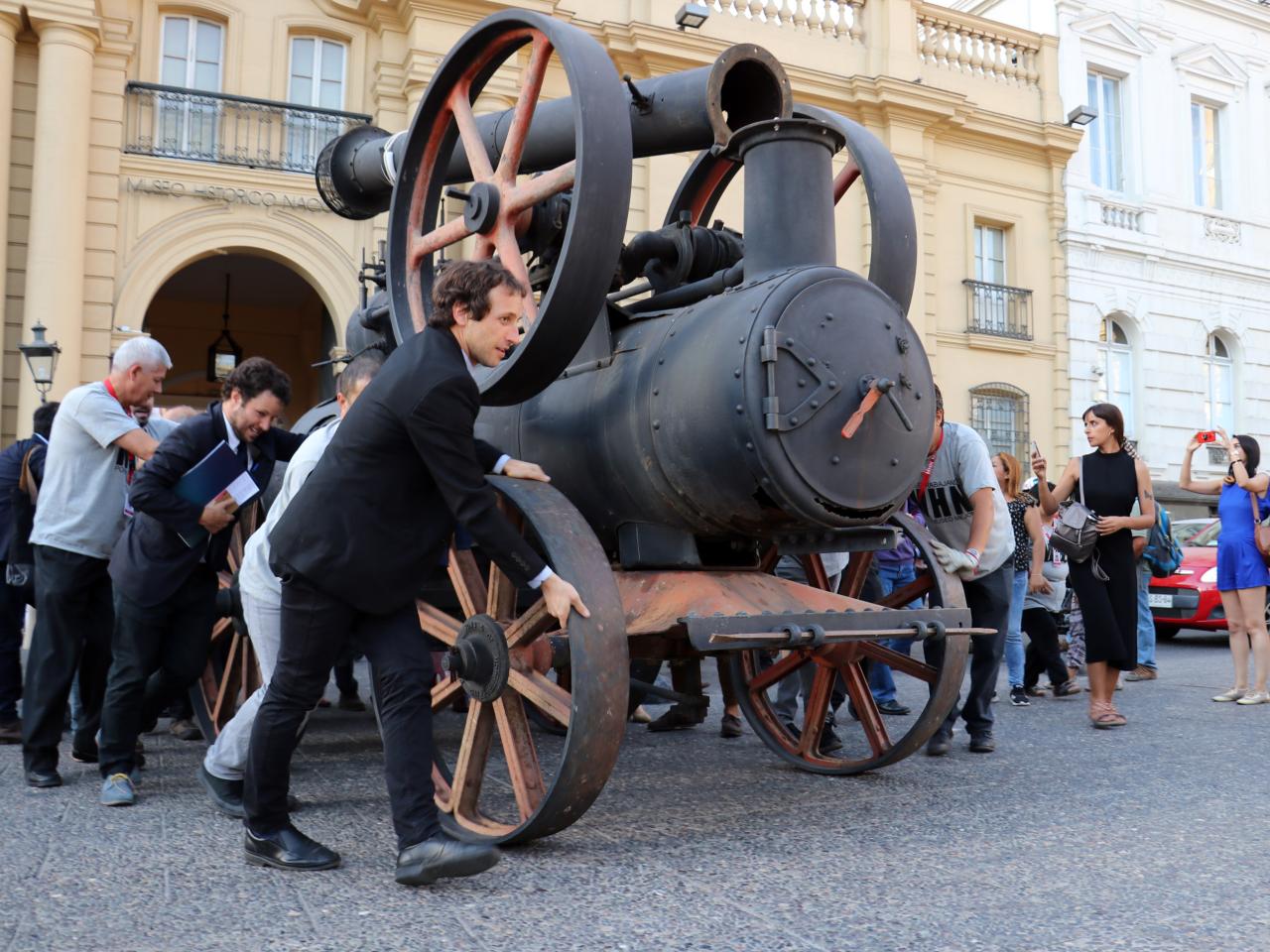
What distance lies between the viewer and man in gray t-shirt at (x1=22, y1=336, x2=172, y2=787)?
4.36 m

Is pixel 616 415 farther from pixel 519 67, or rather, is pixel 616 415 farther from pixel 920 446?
pixel 519 67

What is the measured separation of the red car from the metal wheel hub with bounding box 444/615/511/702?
9223 mm

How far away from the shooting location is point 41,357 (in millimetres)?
10422

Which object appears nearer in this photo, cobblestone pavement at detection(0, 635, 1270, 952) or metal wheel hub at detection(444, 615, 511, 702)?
cobblestone pavement at detection(0, 635, 1270, 952)

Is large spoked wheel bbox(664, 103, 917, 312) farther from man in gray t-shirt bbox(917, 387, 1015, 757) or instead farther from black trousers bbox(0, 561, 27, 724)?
black trousers bbox(0, 561, 27, 724)

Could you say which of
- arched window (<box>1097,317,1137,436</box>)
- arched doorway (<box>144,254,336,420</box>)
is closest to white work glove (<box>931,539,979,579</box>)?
arched doorway (<box>144,254,336,420</box>)

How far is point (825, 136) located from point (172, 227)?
9.74 m

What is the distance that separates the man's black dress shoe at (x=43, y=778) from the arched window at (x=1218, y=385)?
18025mm

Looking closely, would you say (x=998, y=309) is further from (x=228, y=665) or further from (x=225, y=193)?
(x=228, y=665)

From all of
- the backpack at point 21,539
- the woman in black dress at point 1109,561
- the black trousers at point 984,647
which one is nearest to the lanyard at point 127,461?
the backpack at point 21,539

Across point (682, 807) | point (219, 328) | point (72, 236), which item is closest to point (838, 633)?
point (682, 807)

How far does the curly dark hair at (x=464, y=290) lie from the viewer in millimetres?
3221

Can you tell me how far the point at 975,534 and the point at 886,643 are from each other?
54.3 inches

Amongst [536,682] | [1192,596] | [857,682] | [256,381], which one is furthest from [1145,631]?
[256,381]
